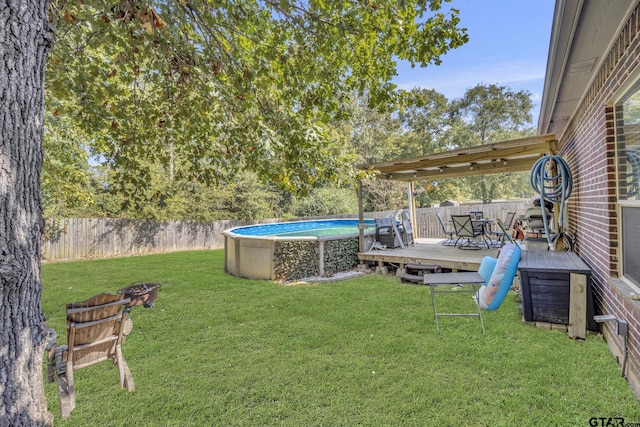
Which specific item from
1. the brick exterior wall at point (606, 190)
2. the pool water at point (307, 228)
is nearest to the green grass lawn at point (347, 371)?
the brick exterior wall at point (606, 190)

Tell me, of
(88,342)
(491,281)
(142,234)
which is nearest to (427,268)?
(491,281)

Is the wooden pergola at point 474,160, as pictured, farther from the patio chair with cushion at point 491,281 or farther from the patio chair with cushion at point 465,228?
the patio chair with cushion at point 491,281

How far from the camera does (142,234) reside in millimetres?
12570

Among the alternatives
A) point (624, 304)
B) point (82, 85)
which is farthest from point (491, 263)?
point (82, 85)

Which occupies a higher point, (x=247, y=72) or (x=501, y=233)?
(x=247, y=72)

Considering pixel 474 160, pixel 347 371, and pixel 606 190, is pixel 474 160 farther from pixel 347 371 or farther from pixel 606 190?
pixel 347 371

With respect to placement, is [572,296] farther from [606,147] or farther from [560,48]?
[560,48]

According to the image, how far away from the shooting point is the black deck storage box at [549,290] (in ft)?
11.6

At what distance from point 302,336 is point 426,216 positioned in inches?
396

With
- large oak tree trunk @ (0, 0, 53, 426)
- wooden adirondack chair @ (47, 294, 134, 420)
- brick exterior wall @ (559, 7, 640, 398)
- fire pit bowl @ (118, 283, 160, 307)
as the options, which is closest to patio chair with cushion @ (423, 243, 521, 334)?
brick exterior wall @ (559, 7, 640, 398)

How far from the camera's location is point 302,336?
12.2ft

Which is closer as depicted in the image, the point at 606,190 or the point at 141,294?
the point at 606,190

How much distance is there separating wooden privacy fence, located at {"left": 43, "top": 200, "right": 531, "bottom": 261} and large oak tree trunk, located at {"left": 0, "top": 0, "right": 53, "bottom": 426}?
10.8 m

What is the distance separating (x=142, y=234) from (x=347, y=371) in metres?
12.0
